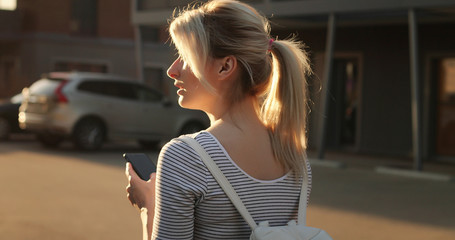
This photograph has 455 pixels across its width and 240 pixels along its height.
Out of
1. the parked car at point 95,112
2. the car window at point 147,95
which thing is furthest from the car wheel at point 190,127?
the car window at point 147,95

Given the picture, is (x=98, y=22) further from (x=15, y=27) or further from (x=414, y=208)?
(x=414, y=208)

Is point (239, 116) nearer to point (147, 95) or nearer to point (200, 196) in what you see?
point (200, 196)

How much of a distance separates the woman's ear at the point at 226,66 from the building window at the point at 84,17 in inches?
1178

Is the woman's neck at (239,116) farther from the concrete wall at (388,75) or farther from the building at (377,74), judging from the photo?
the concrete wall at (388,75)

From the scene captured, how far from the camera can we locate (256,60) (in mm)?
1804

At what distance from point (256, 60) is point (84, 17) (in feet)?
100

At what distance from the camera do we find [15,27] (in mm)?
29719

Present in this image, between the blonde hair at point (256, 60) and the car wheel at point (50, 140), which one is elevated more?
the blonde hair at point (256, 60)

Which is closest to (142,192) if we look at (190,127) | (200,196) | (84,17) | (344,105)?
(200,196)

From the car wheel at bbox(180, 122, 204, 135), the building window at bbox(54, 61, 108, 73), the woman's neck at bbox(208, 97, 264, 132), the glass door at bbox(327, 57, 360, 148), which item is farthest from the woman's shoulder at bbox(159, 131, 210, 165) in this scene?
the building window at bbox(54, 61, 108, 73)

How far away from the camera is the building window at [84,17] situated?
102 feet

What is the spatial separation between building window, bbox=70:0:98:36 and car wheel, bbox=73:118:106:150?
16389mm

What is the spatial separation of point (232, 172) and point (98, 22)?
101 ft

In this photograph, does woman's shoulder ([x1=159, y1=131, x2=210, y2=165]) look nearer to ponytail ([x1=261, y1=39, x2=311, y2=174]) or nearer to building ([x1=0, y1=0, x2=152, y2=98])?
ponytail ([x1=261, y1=39, x2=311, y2=174])
